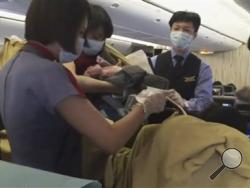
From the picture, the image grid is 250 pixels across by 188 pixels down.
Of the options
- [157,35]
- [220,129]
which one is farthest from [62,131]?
[157,35]

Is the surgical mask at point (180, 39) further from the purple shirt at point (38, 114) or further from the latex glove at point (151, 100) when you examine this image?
the purple shirt at point (38, 114)

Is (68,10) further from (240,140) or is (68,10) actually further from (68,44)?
(240,140)

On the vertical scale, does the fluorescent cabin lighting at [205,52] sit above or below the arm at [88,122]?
below

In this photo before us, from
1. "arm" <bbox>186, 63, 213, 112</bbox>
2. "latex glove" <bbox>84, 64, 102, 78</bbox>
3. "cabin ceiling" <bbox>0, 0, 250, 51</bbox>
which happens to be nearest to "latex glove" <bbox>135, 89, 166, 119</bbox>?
"latex glove" <bbox>84, 64, 102, 78</bbox>

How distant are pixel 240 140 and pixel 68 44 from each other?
57 centimetres

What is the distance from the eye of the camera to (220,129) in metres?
1.16

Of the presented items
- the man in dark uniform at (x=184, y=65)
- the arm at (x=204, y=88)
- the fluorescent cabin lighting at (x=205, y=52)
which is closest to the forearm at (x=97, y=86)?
the arm at (x=204, y=88)

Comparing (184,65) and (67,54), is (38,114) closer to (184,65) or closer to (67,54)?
(67,54)

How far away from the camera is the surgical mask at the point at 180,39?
8.07ft

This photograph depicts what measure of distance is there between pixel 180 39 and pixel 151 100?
128 centimetres

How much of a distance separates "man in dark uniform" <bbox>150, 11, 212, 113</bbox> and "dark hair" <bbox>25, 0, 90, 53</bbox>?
1.26 m

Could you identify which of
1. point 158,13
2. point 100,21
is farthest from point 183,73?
point 158,13

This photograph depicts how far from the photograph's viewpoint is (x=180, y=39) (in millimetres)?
2457

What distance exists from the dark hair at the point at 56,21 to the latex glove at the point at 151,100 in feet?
A: 0.85
